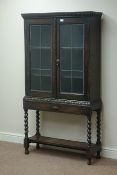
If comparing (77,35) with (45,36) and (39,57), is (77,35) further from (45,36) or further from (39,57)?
(39,57)

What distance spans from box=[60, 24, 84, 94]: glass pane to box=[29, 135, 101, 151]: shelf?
2.22 feet

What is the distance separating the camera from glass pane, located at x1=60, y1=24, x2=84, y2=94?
4.23 m

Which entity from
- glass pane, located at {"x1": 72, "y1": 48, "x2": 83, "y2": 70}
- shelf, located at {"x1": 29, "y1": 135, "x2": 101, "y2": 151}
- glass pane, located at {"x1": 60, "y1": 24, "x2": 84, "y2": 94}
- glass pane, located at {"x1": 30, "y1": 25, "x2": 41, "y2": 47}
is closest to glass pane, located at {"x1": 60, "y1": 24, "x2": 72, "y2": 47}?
glass pane, located at {"x1": 60, "y1": 24, "x2": 84, "y2": 94}

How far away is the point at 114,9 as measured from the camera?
4.30 meters

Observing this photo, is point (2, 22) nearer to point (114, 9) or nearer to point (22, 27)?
point (22, 27)

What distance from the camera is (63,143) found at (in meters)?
4.52

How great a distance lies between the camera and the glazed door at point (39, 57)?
4.43m

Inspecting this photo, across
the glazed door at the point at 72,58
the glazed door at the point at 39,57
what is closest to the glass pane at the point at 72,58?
the glazed door at the point at 72,58

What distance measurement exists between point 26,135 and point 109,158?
1.12 metres

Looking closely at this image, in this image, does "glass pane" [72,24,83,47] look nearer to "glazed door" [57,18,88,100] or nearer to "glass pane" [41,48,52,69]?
"glazed door" [57,18,88,100]

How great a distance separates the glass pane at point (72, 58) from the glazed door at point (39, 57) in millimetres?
159

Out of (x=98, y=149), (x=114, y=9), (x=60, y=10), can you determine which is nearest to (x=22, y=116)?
(x=98, y=149)

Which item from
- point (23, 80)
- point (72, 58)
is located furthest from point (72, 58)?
point (23, 80)

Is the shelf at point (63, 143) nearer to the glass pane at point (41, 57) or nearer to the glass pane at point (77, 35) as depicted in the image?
the glass pane at point (41, 57)
